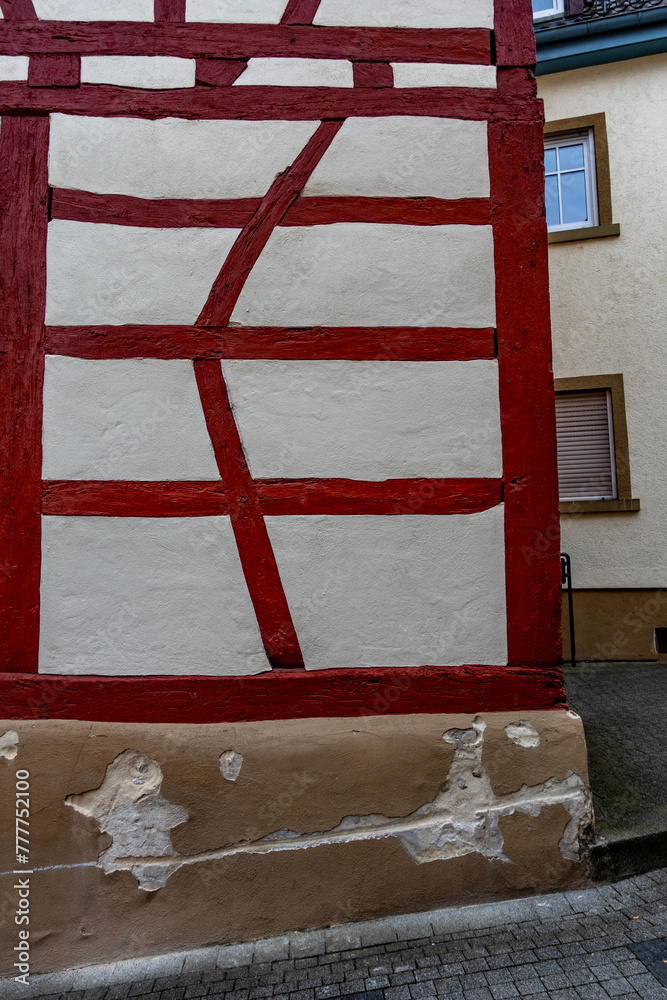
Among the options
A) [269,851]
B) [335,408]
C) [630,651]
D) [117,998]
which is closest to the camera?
[117,998]

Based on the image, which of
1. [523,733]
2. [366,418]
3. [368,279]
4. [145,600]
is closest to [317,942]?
[523,733]

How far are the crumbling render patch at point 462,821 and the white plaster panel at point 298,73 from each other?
287cm

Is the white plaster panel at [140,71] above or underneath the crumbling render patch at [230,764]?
above

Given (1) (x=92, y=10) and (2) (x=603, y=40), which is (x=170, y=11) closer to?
(1) (x=92, y=10)

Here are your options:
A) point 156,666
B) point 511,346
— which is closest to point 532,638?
point 511,346

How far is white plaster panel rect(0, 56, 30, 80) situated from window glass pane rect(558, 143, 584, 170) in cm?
566

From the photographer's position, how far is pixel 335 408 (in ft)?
8.96

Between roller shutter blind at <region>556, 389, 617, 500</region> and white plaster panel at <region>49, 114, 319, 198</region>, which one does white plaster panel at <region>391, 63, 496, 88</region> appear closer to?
white plaster panel at <region>49, 114, 319, 198</region>

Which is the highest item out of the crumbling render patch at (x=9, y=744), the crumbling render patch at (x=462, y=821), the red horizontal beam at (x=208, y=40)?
the red horizontal beam at (x=208, y=40)

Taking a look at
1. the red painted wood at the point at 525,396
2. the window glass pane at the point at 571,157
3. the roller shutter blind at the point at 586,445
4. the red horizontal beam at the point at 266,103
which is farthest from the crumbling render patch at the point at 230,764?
the window glass pane at the point at 571,157

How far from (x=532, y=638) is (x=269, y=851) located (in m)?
1.38

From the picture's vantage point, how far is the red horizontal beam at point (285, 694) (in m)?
2.62

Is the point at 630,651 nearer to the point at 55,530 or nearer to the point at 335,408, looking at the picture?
the point at 335,408

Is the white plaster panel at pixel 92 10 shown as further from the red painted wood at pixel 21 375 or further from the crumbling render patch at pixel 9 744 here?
the crumbling render patch at pixel 9 744
